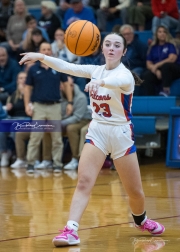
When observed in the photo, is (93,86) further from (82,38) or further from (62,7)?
(62,7)

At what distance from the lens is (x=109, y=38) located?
5.29 metres

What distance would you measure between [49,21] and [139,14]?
2087 millimetres

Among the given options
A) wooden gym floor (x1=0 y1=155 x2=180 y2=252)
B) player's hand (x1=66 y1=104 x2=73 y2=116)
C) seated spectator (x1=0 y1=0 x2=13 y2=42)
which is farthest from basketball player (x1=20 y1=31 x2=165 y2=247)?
seated spectator (x1=0 y1=0 x2=13 y2=42)

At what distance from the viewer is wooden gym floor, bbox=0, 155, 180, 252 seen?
510 cm

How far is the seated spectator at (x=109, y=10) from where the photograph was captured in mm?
13523

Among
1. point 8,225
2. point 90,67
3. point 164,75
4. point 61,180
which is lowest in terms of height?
point 61,180

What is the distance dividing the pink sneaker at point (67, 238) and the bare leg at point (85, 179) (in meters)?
0.12

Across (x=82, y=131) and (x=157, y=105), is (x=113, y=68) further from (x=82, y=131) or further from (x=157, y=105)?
(x=157, y=105)

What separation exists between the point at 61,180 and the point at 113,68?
433cm

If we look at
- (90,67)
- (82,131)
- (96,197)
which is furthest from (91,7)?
(90,67)

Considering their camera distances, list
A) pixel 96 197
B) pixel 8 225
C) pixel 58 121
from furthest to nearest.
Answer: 1. pixel 58 121
2. pixel 96 197
3. pixel 8 225

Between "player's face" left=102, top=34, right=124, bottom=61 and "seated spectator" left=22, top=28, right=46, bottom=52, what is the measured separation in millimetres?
6821

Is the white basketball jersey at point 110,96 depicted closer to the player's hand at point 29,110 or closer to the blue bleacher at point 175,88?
the player's hand at point 29,110

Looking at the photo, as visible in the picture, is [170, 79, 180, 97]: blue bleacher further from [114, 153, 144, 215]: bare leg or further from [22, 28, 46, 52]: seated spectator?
[114, 153, 144, 215]: bare leg
